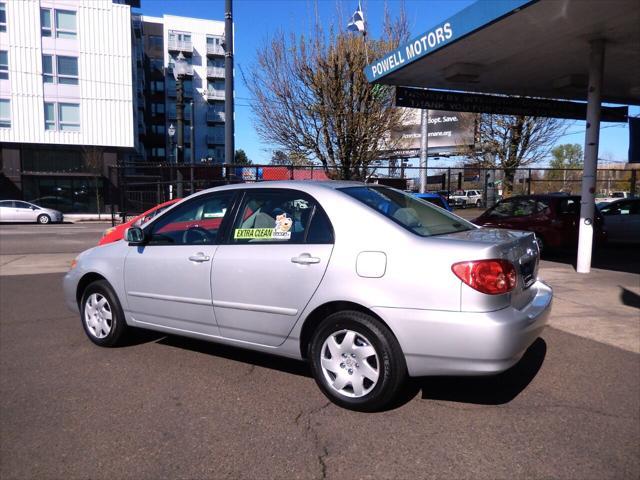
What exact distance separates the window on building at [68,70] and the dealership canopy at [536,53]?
31606 millimetres

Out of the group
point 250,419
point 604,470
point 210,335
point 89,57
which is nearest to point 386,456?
point 250,419

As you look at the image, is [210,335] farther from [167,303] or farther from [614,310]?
[614,310]

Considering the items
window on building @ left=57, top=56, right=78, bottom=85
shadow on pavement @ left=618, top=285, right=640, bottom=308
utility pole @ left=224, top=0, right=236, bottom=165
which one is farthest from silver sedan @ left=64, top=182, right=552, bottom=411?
window on building @ left=57, top=56, right=78, bottom=85

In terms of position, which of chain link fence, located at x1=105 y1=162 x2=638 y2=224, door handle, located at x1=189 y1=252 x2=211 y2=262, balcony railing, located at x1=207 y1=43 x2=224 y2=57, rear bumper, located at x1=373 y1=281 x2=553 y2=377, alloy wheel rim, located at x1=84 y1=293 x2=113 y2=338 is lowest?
alloy wheel rim, located at x1=84 y1=293 x2=113 y2=338

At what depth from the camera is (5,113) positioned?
34250 mm

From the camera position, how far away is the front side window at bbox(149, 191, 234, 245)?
14.4ft

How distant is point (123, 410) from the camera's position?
3.61 meters

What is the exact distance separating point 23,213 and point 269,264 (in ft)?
94.3

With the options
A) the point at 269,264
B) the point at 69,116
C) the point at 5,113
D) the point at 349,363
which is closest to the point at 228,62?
the point at 269,264

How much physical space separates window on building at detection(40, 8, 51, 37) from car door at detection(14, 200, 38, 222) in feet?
46.8

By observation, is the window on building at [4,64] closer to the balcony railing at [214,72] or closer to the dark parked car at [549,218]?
the balcony railing at [214,72]

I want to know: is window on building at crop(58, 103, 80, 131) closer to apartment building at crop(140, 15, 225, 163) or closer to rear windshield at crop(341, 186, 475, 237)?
apartment building at crop(140, 15, 225, 163)

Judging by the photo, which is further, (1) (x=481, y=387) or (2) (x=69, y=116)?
(2) (x=69, y=116)

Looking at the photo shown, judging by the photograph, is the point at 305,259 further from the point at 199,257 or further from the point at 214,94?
the point at 214,94
